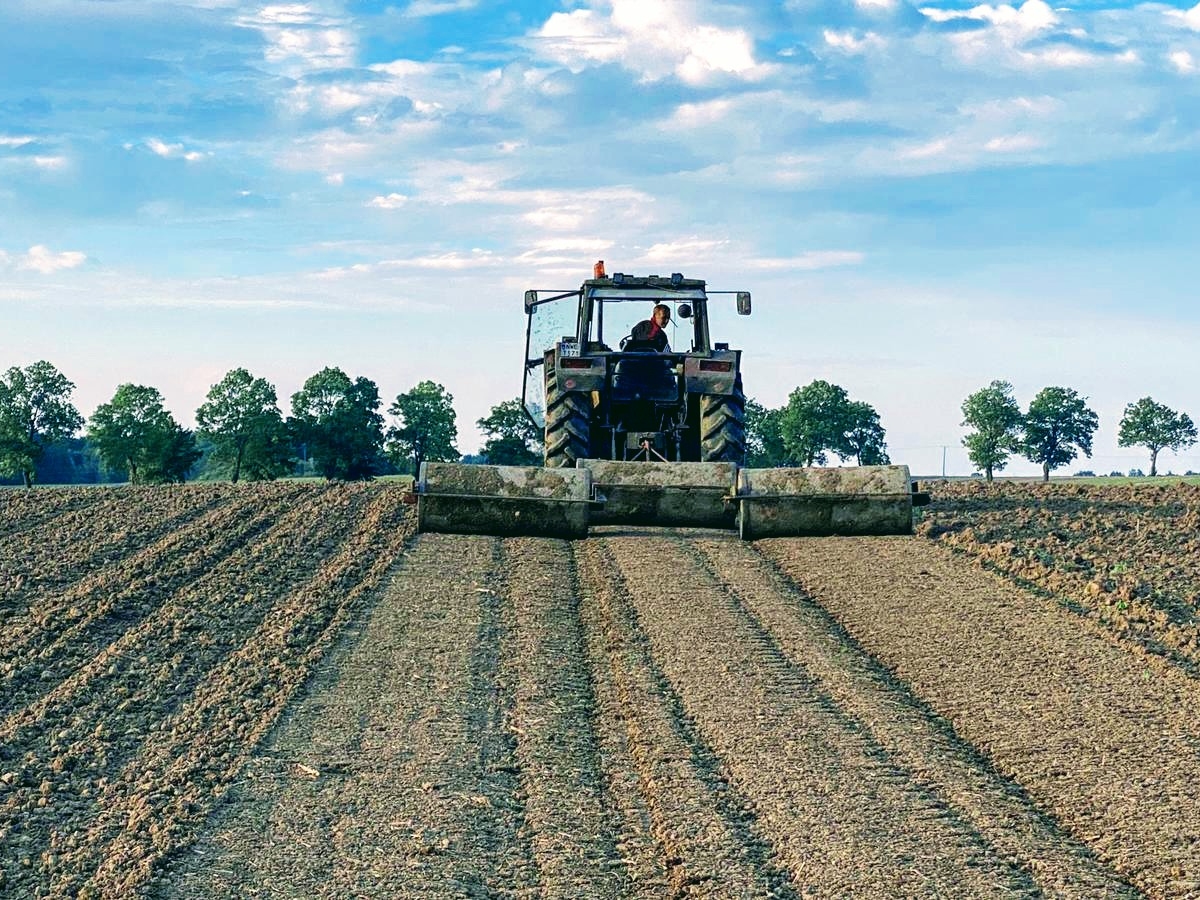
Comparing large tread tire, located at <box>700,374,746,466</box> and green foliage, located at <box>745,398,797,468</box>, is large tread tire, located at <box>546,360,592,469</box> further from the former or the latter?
green foliage, located at <box>745,398,797,468</box>

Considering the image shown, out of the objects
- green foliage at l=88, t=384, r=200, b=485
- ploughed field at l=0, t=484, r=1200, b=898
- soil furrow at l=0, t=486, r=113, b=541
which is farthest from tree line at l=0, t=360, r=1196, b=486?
ploughed field at l=0, t=484, r=1200, b=898

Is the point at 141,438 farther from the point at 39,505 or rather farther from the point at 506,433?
the point at 39,505

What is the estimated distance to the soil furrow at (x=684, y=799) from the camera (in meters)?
4.93

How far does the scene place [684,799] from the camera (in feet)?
18.8

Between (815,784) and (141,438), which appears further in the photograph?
(141,438)

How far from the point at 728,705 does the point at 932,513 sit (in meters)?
8.35

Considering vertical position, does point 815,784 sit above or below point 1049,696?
below

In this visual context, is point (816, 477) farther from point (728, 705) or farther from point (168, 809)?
point (168, 809)

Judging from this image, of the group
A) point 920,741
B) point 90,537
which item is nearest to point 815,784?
point 920,741

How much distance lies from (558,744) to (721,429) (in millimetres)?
8097

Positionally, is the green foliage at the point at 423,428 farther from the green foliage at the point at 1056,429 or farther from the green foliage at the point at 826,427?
the green foliage at the point at 1056,429

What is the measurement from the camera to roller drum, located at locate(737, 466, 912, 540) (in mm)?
12961

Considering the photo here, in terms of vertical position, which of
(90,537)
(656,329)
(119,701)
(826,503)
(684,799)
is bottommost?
(684,799)

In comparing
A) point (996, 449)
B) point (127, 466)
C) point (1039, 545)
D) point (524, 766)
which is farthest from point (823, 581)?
point (996, 449)
